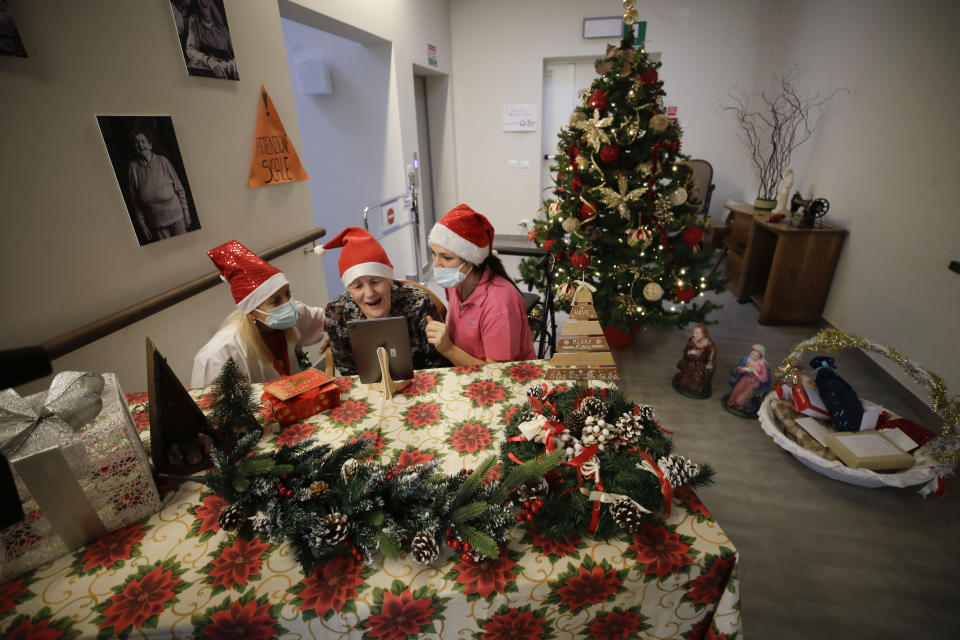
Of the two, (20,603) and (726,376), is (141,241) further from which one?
(726,376)

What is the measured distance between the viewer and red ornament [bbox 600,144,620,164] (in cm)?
267

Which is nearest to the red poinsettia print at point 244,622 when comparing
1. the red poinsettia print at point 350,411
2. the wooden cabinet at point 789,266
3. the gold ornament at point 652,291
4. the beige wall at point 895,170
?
the red poinsettia print at point 350,411

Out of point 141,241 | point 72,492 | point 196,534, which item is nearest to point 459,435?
point 196,534

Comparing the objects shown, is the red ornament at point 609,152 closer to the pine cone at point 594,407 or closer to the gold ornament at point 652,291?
the gold ornament at point 652,291

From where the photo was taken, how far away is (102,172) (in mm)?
1600

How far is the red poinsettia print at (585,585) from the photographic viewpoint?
79cm

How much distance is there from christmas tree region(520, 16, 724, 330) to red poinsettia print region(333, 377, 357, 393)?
1.85m

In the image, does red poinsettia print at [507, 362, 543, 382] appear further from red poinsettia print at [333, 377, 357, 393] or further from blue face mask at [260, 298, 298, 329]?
blue face mask at [260, 298, 298, 329]

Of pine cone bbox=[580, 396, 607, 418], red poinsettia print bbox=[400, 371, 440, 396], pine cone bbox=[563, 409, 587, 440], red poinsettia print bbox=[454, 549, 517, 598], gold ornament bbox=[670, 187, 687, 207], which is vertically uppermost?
gold ornament bbox=[670, 187, 687, 207]

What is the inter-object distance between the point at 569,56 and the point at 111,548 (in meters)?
6.27

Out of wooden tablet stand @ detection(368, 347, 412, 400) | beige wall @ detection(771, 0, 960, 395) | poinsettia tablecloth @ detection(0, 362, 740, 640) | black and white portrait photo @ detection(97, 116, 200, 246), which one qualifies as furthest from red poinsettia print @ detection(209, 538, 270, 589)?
beige wall @ detection(771, 0, 960, 395)

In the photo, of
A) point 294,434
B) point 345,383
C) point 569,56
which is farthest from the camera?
point 569,56

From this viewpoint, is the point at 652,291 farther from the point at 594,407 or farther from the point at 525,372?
the point at 594,407

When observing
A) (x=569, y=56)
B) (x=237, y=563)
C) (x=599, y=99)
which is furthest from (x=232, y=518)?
(x=569, y=56)
